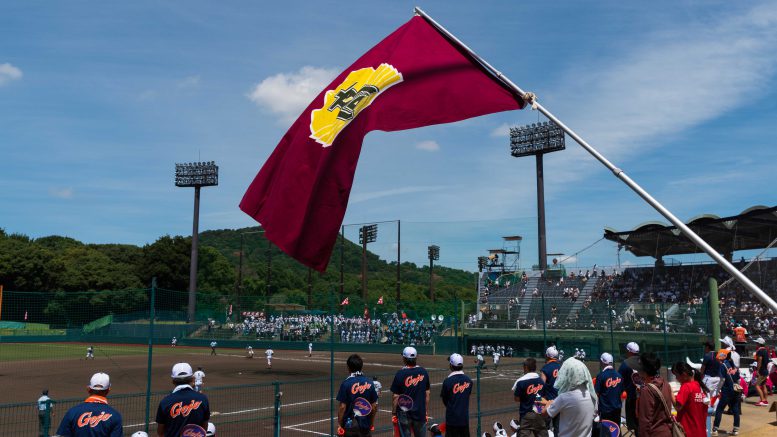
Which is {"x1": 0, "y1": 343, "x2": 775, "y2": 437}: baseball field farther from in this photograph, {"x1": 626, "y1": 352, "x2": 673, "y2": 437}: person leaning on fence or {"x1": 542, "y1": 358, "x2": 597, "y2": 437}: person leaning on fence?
{"x1": 542, "y1": 358, "x2": 597, "y2": 437}: person leaning on fence

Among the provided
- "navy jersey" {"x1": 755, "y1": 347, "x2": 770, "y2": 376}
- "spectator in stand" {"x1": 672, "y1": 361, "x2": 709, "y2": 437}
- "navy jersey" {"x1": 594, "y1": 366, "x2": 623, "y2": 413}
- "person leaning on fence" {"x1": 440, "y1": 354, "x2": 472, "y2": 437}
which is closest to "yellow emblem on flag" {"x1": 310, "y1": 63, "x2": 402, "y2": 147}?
"person leaning on fence" {"x1": 440, "y1": 354, "x2": 472, "y2": 437}

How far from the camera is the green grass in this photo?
93.7 ft

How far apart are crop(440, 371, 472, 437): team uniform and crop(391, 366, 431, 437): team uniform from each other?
31 cm

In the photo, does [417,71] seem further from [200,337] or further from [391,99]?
[200,337]

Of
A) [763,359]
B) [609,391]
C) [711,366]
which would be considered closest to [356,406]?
[609,391]

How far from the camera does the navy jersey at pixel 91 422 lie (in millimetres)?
5559

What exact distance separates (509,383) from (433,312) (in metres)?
20.5

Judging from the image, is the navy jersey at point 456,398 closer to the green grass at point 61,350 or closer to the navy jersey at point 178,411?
the navy jersey at point 178,411

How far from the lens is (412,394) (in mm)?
8742

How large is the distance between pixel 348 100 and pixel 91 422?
471 cm

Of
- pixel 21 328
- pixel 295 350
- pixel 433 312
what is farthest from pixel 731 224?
pixel 21 328

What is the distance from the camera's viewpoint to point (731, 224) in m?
36.2

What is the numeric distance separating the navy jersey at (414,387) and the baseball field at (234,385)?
2.27m

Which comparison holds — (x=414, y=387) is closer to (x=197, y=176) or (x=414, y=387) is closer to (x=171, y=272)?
(x=197, y=176)
